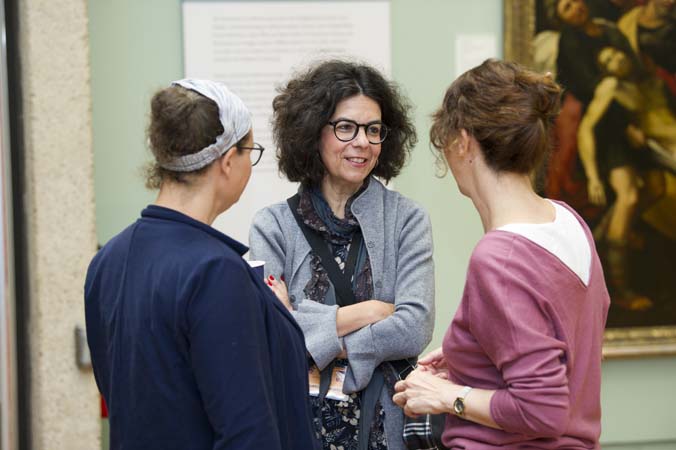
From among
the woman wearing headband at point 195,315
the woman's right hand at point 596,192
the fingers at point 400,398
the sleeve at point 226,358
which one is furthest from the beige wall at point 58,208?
the woman's right hand at point 596,192

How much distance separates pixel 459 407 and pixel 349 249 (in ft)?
2.94

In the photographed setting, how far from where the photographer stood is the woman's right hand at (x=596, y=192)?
4.82 metres

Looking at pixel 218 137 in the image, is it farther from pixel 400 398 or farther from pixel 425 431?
pixel 425 431

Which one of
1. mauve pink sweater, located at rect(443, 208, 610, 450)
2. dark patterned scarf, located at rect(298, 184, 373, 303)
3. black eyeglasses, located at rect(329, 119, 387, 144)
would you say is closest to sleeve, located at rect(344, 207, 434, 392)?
dark patterned scarf, located at rect(298, 184, 373, 303)

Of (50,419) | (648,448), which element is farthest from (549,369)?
(648,448)

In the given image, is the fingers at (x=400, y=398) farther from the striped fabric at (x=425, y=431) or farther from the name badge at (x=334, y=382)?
the name badge at (x=334, y=382)

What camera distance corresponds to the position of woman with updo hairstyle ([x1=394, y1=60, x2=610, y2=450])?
195 cm

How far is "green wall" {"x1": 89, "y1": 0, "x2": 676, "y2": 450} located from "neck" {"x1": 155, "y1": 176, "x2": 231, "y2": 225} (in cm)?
240

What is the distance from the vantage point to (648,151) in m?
4.86

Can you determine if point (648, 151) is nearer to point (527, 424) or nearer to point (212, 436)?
point (527, 424)

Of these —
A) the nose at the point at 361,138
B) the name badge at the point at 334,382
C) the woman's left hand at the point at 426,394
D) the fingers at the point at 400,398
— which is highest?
the nose at the point at 361,138

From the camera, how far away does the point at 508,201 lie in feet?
6.97

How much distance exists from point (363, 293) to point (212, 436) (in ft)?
3.47

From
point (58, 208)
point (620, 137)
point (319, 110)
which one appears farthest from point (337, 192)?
point (620, 137)
